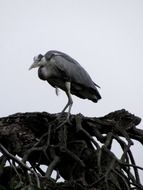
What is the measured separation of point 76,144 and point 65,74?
299cm

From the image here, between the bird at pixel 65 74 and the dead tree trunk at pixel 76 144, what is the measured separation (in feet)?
8.37

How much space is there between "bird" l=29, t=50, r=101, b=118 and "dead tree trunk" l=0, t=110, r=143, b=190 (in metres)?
2.55

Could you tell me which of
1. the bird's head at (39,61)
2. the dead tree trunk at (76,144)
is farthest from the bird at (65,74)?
the dead tree trunk at (76,144)

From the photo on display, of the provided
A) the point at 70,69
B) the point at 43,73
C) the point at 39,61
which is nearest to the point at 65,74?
the point at 70,69

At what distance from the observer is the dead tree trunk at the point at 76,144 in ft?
17.6

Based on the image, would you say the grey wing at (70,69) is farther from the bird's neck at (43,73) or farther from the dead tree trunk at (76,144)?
the dead tree trunk at (76,144)

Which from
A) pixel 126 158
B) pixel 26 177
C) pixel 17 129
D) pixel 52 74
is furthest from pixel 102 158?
pixel 52 74

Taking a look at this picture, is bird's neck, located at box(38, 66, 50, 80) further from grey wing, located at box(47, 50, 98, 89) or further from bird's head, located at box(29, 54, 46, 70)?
grey wing, located at box(47, 50, 98, 89)

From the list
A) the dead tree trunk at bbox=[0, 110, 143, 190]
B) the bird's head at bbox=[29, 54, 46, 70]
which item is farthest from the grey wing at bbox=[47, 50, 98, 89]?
the dead tree trunk at bbox=[0, 110, 143, 190]

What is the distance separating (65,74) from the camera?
28.8 feet

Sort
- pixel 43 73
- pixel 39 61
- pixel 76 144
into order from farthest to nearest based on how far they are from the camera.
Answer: pixel 39 61
pixel 43 73
pixel 76 144

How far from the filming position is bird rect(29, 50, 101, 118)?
874 cm

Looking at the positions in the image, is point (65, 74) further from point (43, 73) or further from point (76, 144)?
point (76, 144)

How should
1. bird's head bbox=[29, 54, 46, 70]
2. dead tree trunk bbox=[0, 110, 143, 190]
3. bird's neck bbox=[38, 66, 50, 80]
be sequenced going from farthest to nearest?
bird's head bbox=[29, 54, 46, 70]
bird's neck bbox=[38, 66, 50, 80]
dead tree trunk bbox=[0, 110, 143, 190]
